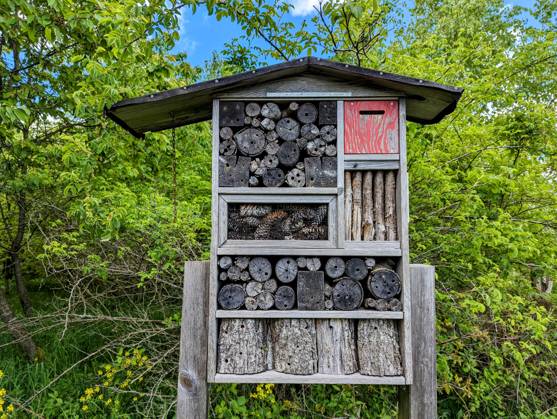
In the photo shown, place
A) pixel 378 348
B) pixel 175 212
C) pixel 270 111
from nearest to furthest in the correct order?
pixel 378 348
pixel 270 111
pixel 175 212

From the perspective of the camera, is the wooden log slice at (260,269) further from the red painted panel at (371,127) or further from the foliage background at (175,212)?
the foliage background at (175,212)

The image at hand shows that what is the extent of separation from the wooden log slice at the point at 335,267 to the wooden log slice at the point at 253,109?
96cm

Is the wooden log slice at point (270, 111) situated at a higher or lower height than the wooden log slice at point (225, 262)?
higher

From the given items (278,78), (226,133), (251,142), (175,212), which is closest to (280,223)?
(251,142)

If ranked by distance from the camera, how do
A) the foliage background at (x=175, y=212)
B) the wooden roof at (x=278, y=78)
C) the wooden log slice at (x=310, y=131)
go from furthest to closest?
the foliage background at (x=175, y=212) → the wooden log slice at (x=310, y=131) → the wooden roof at (x=278, y=78)

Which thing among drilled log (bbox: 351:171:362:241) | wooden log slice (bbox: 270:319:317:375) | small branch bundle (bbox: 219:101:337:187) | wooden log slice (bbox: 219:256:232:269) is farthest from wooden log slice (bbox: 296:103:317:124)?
wooden log slice (bbox: 270:319:317:375)

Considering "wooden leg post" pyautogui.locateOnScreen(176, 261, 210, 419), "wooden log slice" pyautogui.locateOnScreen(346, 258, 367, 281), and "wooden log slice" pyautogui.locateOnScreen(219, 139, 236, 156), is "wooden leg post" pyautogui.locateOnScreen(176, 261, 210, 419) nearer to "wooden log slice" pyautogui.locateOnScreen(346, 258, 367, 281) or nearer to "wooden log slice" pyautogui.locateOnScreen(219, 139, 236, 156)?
"wooden log slice" pyautogui.locateOnScreen(219, 139, 236, 156)

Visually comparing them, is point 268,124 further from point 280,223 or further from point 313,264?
point 313,264

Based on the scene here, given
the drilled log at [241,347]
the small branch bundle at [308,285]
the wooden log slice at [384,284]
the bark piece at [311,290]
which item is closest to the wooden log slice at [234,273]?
the small branch bundle at [308,285]

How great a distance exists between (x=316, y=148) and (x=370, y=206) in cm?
46

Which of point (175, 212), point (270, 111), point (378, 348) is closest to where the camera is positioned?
point (378, 348)

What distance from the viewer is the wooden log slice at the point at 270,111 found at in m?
2.12

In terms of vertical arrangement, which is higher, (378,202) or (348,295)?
(378,202)

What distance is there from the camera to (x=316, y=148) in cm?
209
